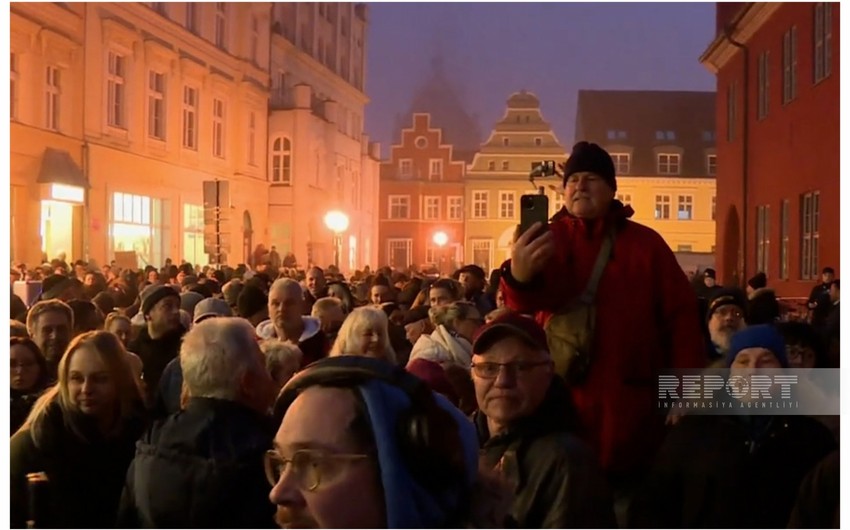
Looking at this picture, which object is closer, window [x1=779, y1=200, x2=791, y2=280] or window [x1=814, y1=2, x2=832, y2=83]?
window [x1=814, y1=2, x2=832, y2=83]

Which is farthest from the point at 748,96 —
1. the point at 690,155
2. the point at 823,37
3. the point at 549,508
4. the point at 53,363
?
the point at 549,508

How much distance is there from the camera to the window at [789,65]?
45.4ft

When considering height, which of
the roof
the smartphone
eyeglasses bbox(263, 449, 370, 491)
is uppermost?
the roof

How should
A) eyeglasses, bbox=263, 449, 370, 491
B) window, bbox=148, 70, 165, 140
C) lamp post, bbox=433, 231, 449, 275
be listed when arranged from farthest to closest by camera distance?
1. window, bbox=148, 70, 165, 140
2. lamp post, bbox=433, 231, 449, 275
3. eyeglasses, bbox=263, 449, 370, 491

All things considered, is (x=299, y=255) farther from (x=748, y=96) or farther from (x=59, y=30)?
(x=748, y=96)

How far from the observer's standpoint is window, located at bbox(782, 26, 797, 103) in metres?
13.8

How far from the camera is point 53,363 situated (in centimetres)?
459

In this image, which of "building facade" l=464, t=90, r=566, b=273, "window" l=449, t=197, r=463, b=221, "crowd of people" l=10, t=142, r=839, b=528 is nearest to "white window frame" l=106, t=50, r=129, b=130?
"window" l=449, t=197, r=463, b=221

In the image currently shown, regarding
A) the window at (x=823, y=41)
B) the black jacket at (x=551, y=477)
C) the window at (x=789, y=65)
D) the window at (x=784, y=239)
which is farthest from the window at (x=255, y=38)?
the black jacket at (x=551, y=477)

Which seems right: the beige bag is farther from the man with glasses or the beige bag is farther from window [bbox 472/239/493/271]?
window [bbox 472/239/493/271]

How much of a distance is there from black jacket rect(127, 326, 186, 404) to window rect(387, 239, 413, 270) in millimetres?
9457

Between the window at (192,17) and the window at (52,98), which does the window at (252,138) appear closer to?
the window at (192,17)

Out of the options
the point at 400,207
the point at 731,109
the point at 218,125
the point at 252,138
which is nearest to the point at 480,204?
the point at 400,207

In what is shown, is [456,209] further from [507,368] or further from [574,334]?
[507,368]
